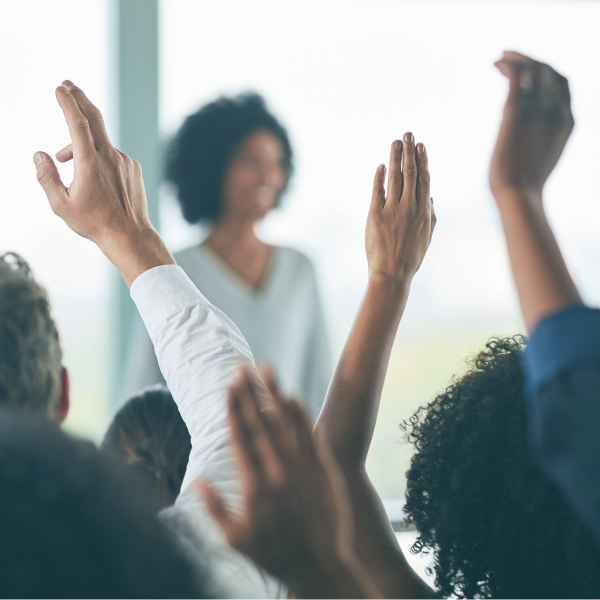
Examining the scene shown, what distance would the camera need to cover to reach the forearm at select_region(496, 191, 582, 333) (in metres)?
0.44

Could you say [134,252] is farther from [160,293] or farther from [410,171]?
[410,171]

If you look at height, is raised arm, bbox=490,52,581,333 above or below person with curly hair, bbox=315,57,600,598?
above

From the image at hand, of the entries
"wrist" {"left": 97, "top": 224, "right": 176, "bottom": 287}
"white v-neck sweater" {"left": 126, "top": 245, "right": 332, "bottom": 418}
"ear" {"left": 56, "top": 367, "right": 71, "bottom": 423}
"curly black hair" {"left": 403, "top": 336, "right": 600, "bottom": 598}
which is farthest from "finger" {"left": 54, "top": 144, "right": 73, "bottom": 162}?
"white v-neck sweater" {"left": 126, "top": 245, "right": 332, "bottom": 418}

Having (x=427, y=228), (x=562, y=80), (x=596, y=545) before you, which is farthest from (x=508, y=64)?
(x=596, y=545)

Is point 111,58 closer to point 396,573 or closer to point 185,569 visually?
point 396,573

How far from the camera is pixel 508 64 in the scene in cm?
53

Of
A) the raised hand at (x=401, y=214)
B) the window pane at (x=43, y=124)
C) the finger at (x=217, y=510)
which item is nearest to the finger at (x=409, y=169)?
the raised hand at (x=401, y=214)

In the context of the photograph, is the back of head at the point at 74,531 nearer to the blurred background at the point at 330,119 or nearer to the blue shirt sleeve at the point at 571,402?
the blue shirt sleeve at the point at 571,402

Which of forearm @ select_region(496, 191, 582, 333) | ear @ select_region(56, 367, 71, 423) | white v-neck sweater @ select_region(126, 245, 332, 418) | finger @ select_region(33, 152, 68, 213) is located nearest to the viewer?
Answer: forearm @ select_region(496, 191, 582, 333)

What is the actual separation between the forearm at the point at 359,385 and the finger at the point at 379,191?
0.12 meters

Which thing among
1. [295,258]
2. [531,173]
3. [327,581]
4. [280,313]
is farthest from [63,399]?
[295,258]

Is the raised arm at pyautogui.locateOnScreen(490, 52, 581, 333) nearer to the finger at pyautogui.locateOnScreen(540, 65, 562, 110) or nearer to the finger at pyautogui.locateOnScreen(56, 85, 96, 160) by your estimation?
the finger at pyautogui.locateOnScreen(540, 65, 562, 110)

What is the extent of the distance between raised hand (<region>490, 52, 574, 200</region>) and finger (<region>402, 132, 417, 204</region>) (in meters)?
0.19

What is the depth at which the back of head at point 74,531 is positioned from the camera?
32 centimetres
